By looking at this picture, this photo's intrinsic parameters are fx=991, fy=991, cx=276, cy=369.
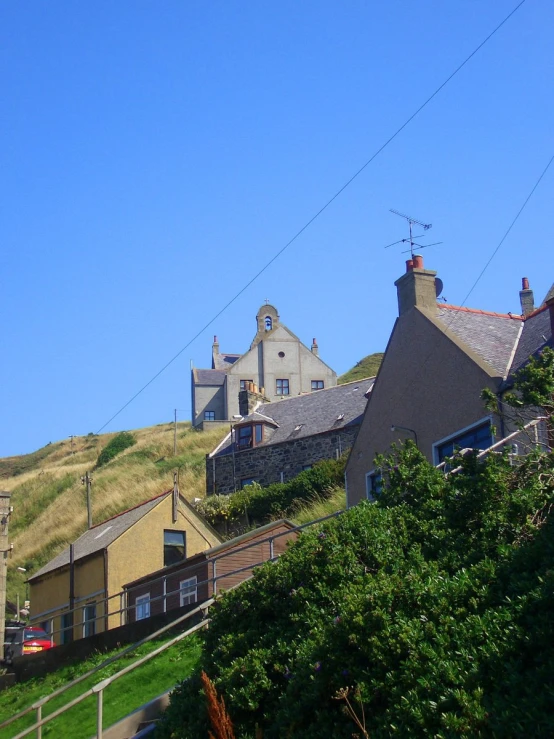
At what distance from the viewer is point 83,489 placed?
6694cm

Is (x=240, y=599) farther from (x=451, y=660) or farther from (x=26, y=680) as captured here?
(x=26, y=680)

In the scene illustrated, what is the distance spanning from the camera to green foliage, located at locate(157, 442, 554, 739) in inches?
308

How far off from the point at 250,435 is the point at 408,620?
3953 centimetres

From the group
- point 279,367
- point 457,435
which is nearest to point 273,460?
point 279,367

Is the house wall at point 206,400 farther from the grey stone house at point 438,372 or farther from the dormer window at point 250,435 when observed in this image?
the grey stone house at point 438,372

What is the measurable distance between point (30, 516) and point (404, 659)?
62555 millimetres

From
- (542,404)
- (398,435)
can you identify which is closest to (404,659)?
(542,404)

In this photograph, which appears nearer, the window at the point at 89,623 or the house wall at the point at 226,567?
the house wall at the point at 226,567

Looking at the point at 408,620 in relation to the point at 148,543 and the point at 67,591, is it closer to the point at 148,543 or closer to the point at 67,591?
the point at 148,543

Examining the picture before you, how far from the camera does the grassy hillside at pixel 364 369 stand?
91500 millimetres

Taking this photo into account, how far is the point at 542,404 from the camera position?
43.1 feet

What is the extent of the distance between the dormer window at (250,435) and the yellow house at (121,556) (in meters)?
14.9

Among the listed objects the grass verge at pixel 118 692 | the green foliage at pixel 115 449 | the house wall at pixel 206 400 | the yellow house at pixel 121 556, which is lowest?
the grass verge at pixel 118 692

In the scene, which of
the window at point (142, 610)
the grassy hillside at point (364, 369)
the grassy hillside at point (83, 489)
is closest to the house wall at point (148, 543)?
the window at point (142, 610)
